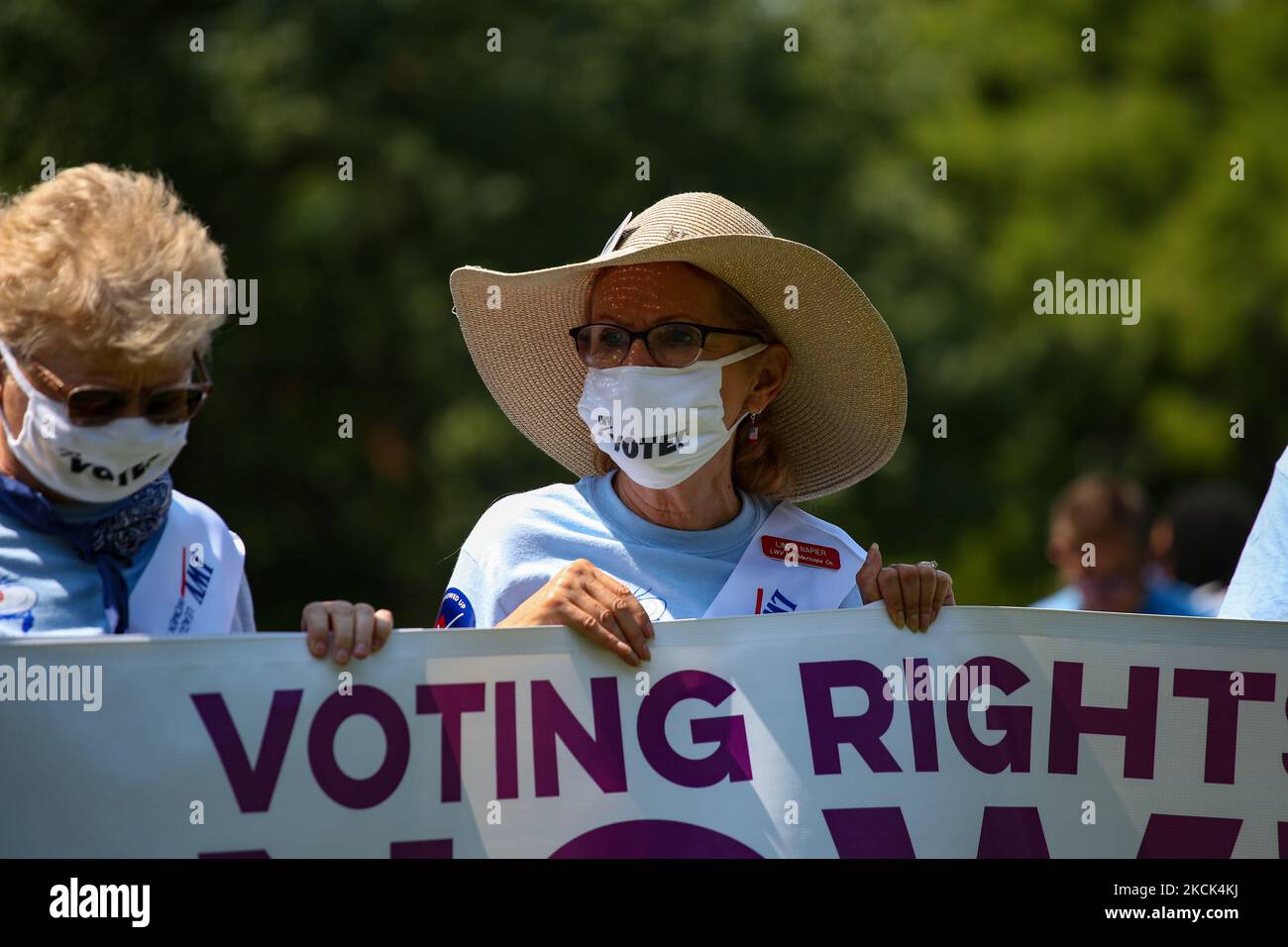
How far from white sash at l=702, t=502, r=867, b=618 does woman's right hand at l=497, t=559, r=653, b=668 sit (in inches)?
10.7

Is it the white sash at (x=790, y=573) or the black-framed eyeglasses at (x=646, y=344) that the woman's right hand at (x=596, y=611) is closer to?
the white sash at (x=790, y=573)

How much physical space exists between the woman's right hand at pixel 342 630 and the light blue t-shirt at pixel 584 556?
46 centimetres

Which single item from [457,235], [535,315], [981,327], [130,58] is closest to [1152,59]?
[981,327]

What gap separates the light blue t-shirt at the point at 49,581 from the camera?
11.1 feet

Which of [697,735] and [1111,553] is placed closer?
[697,735]

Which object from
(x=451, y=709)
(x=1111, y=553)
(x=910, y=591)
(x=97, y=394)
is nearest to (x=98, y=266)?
(x=97, y=394)

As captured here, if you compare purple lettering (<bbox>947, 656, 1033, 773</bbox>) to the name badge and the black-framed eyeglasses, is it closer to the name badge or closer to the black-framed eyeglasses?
the name badge

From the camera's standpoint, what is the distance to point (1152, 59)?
26406 millimetres

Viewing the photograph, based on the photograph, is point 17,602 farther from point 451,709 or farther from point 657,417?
point 657,417

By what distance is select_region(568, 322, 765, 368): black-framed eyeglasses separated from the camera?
396 centimetres

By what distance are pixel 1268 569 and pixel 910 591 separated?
889 mm

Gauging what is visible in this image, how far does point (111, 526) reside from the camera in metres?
3.44

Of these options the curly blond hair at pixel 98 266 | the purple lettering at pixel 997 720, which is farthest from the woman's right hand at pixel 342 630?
the purple lettering at pixel 997 720
